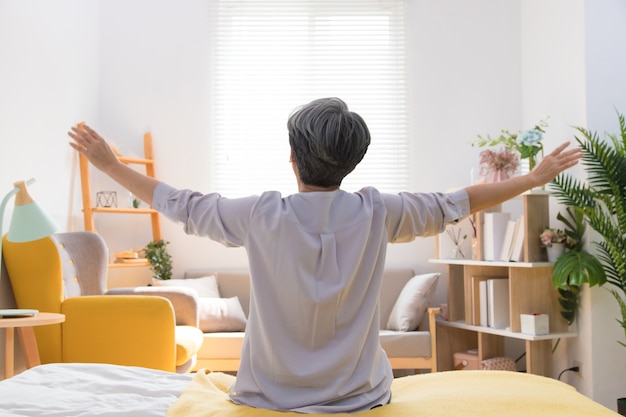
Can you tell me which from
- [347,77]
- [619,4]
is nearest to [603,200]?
[619,4]

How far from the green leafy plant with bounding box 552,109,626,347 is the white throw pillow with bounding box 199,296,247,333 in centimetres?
230

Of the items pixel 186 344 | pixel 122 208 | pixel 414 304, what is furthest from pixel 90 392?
pixel 122 208

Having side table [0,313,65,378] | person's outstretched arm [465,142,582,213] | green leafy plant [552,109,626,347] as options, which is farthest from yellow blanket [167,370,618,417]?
green leafy plant [552,109,626,347]

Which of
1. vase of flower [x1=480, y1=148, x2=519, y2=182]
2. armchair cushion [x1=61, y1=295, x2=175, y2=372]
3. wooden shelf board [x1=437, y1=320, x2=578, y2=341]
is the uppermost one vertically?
vase of flower [x1=480, y1=148, x2=519, y2=182]

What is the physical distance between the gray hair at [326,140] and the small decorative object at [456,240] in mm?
3747

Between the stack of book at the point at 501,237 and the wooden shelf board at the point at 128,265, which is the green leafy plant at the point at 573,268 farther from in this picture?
the wooden shelf board at the point at 128,265

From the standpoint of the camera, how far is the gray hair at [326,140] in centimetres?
156

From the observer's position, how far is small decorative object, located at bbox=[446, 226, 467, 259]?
525cm

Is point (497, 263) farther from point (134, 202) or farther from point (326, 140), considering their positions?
point (326, 140)

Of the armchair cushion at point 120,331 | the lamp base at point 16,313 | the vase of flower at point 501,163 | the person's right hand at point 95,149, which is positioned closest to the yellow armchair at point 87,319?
the armchair cushion at point 120,331

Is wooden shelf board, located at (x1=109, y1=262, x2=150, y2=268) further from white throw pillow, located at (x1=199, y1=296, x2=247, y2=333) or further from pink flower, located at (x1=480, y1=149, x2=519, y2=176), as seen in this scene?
pink flower, located at (x1=480, y1=149, x2=519, y2=176)

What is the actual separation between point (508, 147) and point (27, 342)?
3.18 meters

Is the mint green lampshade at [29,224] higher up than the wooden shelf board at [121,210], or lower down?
lower down

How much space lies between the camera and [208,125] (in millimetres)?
5895
